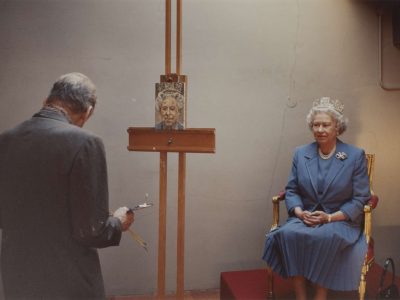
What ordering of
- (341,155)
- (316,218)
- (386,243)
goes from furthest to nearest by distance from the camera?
(386,243)
(341,155)
(316,218)

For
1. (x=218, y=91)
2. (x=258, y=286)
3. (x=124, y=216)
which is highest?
(x=218, y=91)

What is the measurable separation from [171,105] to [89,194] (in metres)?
1.14

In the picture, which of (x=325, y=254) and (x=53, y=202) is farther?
(x=325, y=254)


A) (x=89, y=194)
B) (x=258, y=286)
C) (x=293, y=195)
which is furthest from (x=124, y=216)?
(x=258, y=286)

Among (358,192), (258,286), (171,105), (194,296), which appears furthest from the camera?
(194,296)

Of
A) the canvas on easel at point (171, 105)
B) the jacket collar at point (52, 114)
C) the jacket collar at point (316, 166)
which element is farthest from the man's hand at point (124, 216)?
the jacket collar at point (316, 166)

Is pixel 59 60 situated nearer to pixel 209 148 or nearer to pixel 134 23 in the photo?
Answer: pixel 134 23

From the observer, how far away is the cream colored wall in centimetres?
353

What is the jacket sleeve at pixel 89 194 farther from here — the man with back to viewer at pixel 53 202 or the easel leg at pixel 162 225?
the easel leg at pixel 162 225

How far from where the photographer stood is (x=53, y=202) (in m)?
1.72

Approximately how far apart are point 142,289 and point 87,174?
2.28 metres

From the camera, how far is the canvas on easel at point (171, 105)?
2.74m

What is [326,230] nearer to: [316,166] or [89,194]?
[316,166]

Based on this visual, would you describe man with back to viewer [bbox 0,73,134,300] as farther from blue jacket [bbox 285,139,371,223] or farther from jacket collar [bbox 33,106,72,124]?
blue jacket [bbox 285,139,371,223]
